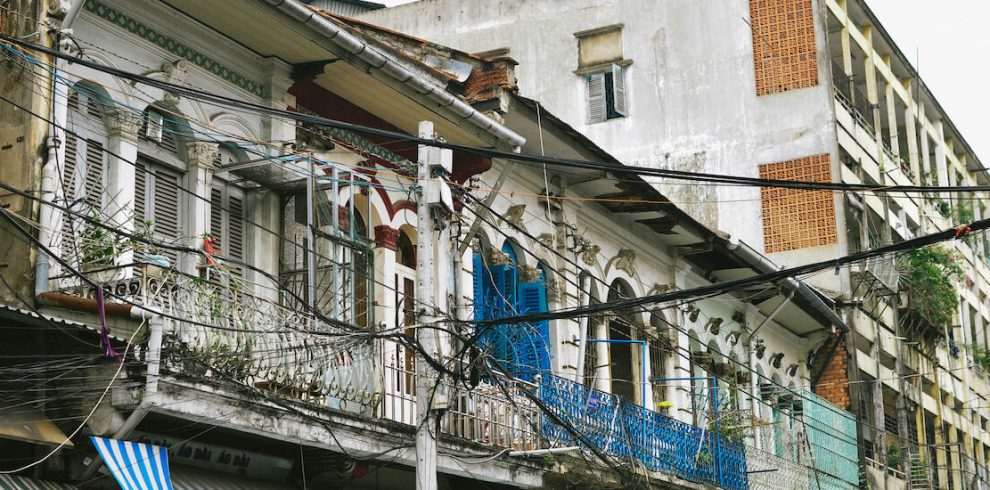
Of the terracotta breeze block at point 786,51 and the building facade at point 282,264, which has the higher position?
the terracotta breeze block at point 786,51

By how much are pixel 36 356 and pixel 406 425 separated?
13.4 ft

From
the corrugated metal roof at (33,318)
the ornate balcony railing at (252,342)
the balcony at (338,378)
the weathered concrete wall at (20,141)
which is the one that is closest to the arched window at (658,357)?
the balcony at (338,378)

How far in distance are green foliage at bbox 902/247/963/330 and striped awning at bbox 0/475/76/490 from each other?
22.8 meters

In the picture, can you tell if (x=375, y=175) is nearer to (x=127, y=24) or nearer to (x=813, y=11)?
(x=127, y=24)

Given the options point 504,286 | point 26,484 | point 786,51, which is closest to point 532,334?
point 504,286

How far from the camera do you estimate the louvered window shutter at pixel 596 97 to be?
30.2m

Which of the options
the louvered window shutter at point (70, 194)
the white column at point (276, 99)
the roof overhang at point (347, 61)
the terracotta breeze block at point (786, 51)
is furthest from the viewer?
the terracotta breeze block at point (786, 51)

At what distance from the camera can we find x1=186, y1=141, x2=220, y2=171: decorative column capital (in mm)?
13734

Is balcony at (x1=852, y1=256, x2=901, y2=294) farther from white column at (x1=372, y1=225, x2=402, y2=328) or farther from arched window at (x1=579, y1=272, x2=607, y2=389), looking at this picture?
white column at (x1=372, y1=225, x2=402, y2=328)

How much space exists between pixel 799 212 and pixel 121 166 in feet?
62.1

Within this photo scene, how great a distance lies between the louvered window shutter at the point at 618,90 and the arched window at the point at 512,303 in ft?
34.7

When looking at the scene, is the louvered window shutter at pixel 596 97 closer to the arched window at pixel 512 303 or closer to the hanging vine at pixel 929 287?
the hanging vine at pixel 929 287

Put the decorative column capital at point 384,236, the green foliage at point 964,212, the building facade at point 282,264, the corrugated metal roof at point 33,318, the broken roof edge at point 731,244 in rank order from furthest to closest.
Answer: the green foliage at point 964,212 < the broken roof edge at point 731,244 < the decorative column capital at point 384,236 < the building facade at point 282,264 < the corrugated metal roof at point 33,318

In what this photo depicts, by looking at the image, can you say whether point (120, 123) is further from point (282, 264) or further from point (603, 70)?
point (603, 70)
